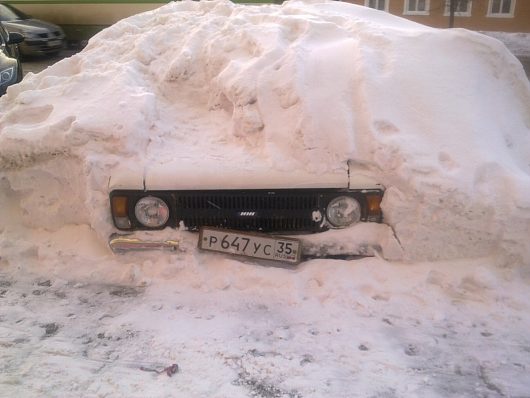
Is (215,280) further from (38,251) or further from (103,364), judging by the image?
(38,251)

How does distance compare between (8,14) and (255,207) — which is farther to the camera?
(8,14)

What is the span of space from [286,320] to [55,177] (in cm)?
197

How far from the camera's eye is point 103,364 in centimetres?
258

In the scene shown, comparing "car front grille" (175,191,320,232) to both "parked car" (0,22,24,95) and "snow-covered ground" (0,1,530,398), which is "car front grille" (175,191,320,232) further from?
"parked car" (0,22,24,95)

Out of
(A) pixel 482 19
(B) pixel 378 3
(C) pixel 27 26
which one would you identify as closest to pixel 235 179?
(C) pixel 27 26

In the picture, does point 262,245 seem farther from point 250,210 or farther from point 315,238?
point 315,238

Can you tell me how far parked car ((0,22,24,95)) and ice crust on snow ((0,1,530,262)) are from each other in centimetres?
277

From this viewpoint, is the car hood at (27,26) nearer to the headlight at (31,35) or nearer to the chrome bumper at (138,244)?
the headlight at (31,35)

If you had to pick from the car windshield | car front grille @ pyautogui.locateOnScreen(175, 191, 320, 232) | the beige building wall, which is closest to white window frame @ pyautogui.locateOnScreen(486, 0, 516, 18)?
the beige building wall

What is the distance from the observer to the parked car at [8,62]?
6.82 m

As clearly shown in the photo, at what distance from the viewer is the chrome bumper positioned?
3.25 m

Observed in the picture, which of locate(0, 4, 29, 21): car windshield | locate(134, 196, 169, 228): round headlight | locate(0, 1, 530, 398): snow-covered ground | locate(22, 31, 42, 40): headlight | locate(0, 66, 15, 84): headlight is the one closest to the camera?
locate(0, 1, 530, 398): snow-covered ground

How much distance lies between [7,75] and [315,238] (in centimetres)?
571

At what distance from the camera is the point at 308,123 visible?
10.7 ft
